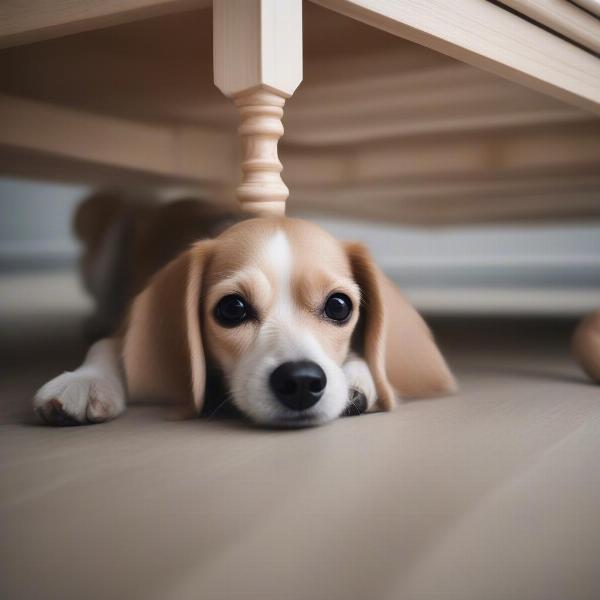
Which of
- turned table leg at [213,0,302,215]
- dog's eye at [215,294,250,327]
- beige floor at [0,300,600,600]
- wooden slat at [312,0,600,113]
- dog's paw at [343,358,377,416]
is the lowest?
beige floor at [0,300,600,600]

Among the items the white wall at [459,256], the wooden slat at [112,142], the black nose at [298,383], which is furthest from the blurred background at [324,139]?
the black nose at [298,383]

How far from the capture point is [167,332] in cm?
139

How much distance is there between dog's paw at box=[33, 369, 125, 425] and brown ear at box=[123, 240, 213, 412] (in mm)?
68

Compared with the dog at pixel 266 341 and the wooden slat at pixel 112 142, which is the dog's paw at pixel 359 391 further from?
the wooden slat at pixel 112 142

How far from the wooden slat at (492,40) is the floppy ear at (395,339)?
0.47 meters

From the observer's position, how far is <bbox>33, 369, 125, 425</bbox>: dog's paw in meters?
1.24

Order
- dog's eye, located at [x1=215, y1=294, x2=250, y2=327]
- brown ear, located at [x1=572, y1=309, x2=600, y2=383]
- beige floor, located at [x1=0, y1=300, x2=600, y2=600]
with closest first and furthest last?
beige floor, located at [x1=0, y1=300, x2=600, y2=600], dog's eye, located at [x1=215, y1=294, x2=250, y2=327], brown ear, located at [x1=572, y1=309, x2=600, y2=383]

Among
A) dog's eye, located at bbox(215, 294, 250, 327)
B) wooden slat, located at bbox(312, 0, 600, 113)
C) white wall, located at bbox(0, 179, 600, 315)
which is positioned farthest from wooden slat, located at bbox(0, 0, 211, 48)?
white wall, located at bbox(0, 179, 600, 315)

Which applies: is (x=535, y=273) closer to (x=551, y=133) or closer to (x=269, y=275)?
(x=551, y=133)

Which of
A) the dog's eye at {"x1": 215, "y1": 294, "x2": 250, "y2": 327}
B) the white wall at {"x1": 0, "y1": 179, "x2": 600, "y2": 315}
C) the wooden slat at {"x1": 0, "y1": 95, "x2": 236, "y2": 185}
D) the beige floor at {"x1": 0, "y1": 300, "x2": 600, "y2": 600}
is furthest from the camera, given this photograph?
the white wall at {"x1": 0, "y1": 179, "x2": 600, "y2": 315}

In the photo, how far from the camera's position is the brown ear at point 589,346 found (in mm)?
1653

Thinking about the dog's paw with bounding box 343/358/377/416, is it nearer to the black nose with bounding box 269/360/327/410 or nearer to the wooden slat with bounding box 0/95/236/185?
the black nose with bounding box 269/360/327/410

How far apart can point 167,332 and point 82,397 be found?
205mm

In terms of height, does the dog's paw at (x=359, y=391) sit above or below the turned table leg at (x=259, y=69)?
below
